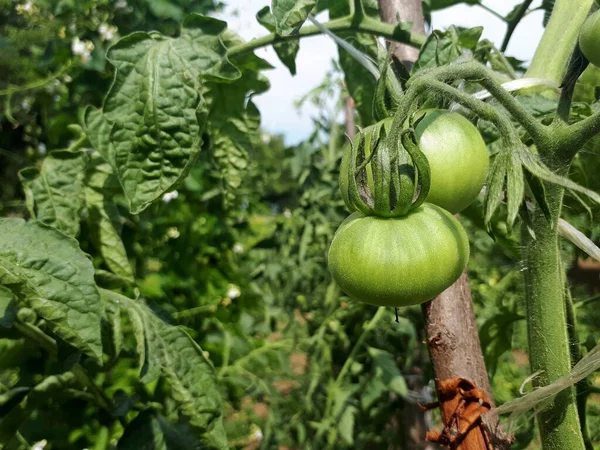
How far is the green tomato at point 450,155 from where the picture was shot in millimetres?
636

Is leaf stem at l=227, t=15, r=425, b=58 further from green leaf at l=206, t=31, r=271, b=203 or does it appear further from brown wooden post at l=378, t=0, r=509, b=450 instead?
brown wooden post at l=378, t=0, r=509, b=450

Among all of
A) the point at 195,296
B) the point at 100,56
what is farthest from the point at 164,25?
the point at 195,296

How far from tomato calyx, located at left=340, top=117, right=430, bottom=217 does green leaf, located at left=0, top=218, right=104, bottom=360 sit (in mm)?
334

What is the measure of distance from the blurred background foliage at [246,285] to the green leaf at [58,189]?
1.10 feet

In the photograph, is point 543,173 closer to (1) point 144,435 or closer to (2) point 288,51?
(2) point 288,51

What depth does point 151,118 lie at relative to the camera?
823mm

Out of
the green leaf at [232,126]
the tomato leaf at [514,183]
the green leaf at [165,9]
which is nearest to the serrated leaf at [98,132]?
the green leaf at [232,126]

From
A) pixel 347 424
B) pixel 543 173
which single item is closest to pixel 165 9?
pixel 543 173

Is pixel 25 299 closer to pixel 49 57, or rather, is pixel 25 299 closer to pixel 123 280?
pixel 123 280

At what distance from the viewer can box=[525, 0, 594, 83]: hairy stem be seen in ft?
2.64

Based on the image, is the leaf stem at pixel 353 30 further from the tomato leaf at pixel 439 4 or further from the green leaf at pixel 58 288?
the green leaf at pixel 58 288

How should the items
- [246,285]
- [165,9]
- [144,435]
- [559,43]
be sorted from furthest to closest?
[246,285], [165,9], [144,435], [559,43]

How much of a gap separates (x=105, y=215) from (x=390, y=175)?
2.25 ft

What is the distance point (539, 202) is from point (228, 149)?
60 cm
